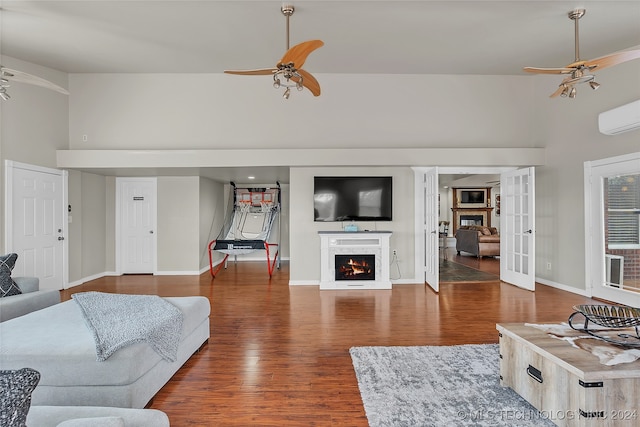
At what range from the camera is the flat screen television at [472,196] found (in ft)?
40.7

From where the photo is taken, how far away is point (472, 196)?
490 inches

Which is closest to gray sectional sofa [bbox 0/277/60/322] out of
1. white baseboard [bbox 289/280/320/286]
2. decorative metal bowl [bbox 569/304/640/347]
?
white baseboard [bbox 289/280/320/286]

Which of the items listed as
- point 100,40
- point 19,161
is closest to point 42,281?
point 19,161

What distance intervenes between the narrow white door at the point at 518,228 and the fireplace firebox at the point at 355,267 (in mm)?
2537

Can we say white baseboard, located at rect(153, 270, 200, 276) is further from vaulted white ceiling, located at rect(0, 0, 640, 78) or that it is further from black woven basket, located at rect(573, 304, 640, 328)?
black woven basket, located at rect(573, 304, 640, 328)

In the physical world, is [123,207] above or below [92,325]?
above

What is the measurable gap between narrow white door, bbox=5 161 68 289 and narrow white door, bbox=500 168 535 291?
7802mm

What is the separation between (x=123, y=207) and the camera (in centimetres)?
686

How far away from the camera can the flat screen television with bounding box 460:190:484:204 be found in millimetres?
12406

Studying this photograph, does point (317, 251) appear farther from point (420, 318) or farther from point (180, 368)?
point (180, 368)

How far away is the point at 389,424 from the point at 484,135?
531 centimetres

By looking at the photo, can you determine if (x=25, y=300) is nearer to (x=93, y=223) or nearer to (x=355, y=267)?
(x=93, y=223)

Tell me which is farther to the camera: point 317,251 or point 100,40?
point 317,251

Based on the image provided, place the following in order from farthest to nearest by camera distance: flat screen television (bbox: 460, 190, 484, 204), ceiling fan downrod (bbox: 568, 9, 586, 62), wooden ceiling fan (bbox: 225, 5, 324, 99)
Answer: flat screen television (bbox: 460, 190, 484, 204), ceiling fan downrod (bbox: 568, 9, 586, 62), wooden ceiling fan (bbox: 225, 5, 324, 99)
